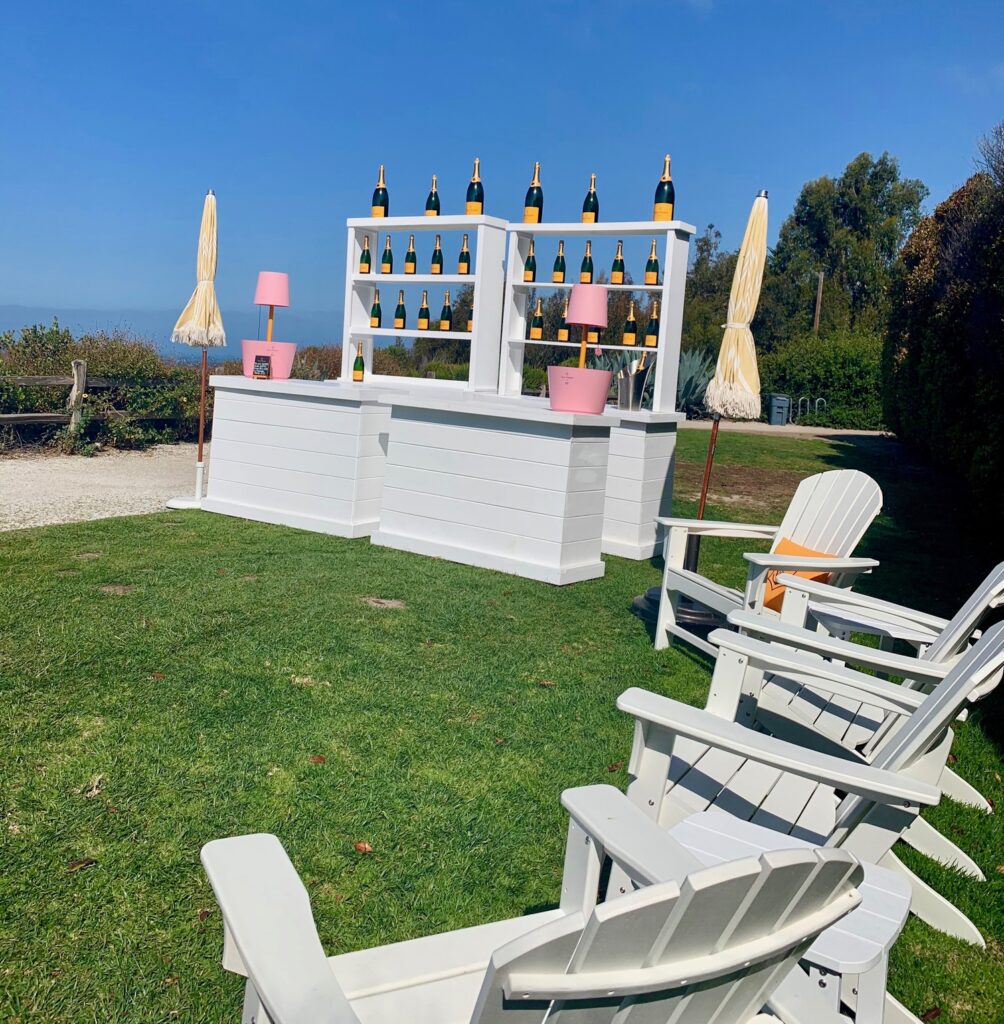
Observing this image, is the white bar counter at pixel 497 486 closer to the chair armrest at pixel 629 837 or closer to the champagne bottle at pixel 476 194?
the champagne bottle at pixel 476 194

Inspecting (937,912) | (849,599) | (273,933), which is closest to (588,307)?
(849,599)

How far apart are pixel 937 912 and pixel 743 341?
3.81 metres

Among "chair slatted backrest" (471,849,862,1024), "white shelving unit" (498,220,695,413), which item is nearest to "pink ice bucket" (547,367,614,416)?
"white shelving unit" (498,220,695,413)

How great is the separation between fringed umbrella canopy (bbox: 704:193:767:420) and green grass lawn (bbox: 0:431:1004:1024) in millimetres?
1367

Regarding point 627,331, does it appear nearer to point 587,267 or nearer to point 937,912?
point 587,267

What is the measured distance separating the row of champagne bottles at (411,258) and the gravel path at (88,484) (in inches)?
110

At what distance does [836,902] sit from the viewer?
4.45 ft

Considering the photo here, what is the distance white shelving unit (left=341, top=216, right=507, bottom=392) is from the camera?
7.92 m

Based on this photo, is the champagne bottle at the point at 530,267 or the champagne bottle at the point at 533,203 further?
the champagne bottle at the point at 530,267

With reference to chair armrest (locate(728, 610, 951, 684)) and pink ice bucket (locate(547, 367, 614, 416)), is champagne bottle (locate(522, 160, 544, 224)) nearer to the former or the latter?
pink ice bucket (locate(547, 367, 614, 416))

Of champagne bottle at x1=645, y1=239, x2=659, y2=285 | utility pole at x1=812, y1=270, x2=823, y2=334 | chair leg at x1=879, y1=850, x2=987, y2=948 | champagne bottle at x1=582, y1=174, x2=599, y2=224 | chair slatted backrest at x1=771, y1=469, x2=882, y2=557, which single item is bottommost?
chair leg at x1=879, y1=850, x2=987, y2=948

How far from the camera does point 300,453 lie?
24.6 ft

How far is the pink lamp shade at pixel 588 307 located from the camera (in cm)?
664

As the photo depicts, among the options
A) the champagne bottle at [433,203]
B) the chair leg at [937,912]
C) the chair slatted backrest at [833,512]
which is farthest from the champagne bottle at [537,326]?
the chair leg at [937,912]
